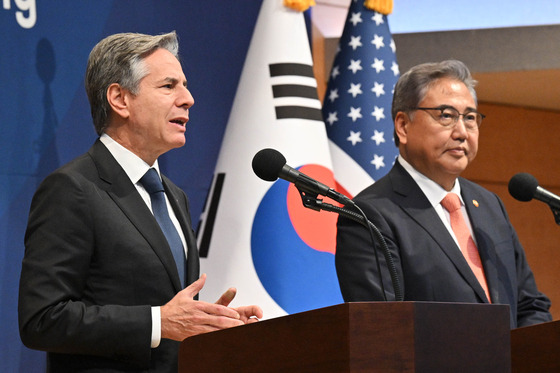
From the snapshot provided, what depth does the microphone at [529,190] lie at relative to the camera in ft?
7.78

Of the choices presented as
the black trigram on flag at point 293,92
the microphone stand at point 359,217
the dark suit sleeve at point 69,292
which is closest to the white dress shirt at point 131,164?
the dark suit sleeve at point 69,292

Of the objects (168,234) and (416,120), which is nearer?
(168,234)

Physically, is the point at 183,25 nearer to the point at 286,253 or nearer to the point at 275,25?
the point at 275,25

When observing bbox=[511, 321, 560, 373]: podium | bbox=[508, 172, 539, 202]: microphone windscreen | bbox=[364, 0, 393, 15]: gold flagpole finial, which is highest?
bbox=[364, 0, 393, 15]: gold flagpole finial

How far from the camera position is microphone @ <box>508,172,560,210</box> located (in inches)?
93.4

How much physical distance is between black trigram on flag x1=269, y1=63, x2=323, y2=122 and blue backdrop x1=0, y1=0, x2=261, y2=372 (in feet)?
1.73

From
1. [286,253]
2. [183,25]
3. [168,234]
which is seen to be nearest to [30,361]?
[286,253]

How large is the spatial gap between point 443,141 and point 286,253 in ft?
4.20

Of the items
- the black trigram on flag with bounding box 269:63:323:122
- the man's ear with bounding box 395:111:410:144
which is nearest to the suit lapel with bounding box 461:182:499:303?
the man's ear with bounding box 395:111:410:144

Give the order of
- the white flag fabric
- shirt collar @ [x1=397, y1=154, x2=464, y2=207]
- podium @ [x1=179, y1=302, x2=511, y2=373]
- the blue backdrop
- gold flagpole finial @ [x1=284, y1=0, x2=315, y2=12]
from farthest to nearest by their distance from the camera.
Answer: gold flagpole finial @ [x1=284, y1=0, x2=315, y2=12]
the white flag fabric
the blue backdrop
shirt collar @ [x1=397, y1=154, x2=464, y2=207]
podium @ [x1=179, y1=302, x2=511, y2=373]

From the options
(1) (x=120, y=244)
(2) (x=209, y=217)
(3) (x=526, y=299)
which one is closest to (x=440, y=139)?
(3) (x=526, y=299)

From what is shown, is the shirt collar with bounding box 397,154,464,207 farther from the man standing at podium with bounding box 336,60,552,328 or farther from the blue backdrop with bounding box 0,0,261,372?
the blue backdrop with bounding box 0,0,261,372

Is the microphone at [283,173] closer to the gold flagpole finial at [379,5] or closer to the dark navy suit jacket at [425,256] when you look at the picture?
the dark navy suit jacket at [425,256]

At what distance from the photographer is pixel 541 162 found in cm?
603
